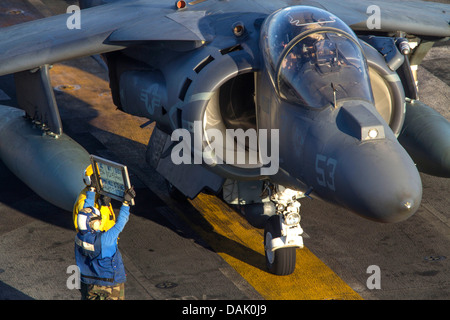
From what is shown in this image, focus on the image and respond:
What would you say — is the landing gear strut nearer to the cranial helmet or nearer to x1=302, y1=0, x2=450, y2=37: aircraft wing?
the cranial helmet

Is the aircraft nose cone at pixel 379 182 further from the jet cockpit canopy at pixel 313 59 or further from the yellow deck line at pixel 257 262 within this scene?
the yellow deck line at pixel 257 262

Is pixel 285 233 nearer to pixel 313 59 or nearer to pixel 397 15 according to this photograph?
pixel 313 59

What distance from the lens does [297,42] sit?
32.0 feet

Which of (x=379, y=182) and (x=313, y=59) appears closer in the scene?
(x=379, y=182)

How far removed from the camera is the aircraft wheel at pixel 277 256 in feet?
36.5

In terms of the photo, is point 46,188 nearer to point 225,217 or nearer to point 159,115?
point 159,115

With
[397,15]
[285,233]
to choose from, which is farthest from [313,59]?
[397,15]

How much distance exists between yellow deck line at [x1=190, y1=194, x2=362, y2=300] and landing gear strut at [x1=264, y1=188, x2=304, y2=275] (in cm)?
23

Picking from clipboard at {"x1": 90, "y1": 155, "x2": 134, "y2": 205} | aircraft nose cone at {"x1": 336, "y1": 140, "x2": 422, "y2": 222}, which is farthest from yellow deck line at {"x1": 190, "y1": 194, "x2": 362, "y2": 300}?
clipboard at {"x1": 90, "y1": 155, "x2": 134, "y2": 205}

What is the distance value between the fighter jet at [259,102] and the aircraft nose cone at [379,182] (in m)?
0.01

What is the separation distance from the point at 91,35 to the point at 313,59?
4168 mm

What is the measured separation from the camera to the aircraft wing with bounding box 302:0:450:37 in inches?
502

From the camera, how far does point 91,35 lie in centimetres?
1225

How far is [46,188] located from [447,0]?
1653cm
